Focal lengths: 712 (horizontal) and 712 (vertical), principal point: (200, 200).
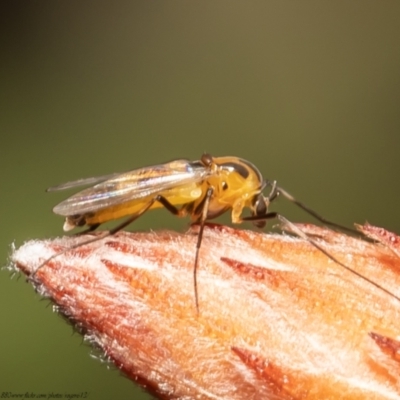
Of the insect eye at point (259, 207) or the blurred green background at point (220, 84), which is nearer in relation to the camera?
the insect eye at point (259, 207)

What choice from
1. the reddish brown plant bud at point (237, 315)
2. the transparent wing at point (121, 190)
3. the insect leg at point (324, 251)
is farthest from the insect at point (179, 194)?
the reddish brown plant bud at point (237, 315)

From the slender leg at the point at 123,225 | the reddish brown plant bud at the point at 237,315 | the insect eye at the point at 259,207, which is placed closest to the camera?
the reddish brown plant bud at the point at 237,315

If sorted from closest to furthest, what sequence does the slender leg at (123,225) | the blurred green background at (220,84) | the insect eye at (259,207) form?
the slender leg at (123,225)
the insect eye at (259,207)
the blurred green background at (220,84)

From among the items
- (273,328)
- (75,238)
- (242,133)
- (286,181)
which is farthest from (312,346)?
(242,133)

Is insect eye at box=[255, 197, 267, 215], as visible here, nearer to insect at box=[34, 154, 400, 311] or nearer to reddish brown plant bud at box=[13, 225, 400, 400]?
insect at box=[34, 154, 400, 311]

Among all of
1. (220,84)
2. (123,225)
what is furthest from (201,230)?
(220,84)

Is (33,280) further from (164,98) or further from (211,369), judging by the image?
(164,98)

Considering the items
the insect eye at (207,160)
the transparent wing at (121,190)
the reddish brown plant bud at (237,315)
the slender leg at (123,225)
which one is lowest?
the reddish brown plant bud at (237,315)

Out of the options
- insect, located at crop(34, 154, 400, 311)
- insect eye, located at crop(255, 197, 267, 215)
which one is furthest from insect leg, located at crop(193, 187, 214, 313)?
insect eye, located at crop(255, 197, 267, 215)

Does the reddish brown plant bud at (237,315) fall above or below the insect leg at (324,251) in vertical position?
below

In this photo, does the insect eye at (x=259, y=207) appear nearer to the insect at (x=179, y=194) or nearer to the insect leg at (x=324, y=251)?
the insect at (x=179, y=194)
